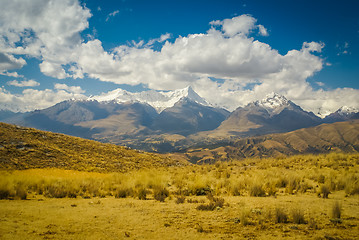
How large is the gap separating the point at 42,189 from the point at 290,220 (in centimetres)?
1462

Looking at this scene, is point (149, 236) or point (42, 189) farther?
point (42, 189)

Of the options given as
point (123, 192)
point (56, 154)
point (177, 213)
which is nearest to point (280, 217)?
point (177, 213)

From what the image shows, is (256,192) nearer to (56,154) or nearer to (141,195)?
(141,195)

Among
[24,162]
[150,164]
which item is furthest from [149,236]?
[150,164]

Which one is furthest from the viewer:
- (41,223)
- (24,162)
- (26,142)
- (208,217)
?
(26,142)

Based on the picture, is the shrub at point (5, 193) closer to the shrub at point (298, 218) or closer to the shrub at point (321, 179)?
the shrub at point (298, 218)

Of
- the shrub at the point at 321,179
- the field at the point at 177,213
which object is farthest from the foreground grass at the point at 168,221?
the shrub at the point at 321,179

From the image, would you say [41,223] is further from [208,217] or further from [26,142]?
[26,142]

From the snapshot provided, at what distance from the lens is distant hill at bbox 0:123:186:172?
23.3 m

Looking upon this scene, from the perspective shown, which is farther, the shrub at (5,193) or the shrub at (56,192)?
the shrub at (56,192)

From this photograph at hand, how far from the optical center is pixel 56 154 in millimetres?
27109

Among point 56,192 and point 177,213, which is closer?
point 177,213

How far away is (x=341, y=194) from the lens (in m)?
11.9

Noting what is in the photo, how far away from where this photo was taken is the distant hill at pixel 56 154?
2333 cm
